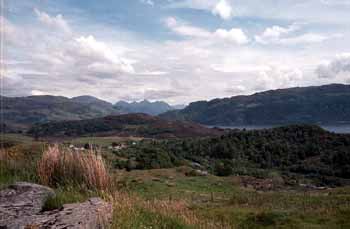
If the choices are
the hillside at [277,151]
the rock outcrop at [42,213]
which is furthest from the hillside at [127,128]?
the rock outcrop at [42,213]

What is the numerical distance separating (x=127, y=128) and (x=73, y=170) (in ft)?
352

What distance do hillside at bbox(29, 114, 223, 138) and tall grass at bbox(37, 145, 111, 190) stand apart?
78452mm

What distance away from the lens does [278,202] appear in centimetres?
1346

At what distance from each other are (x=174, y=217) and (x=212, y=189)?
13972 mm

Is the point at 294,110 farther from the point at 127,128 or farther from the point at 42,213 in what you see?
the point at 42,213

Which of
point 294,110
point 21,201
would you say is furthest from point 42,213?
point 294,110

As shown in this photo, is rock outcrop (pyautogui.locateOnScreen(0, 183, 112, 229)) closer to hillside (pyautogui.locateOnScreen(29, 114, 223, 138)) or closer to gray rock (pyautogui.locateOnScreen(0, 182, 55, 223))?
gray rock (pyautogui.locateOnScreen(0, 182, 55, 223))

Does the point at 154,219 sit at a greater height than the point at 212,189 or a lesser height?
greater

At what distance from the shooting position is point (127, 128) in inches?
4567

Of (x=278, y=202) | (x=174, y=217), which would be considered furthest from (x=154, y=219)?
(x=278, y=202)

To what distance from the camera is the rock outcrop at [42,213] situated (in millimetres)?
5008

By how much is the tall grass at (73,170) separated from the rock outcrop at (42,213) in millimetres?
1269

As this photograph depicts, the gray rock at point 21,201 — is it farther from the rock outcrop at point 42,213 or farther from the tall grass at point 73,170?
the tall grass at point 73,170

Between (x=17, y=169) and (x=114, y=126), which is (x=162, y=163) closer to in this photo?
(x=17, y=169)
